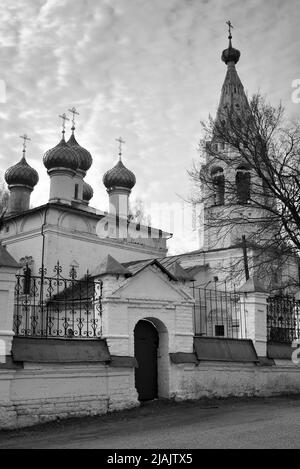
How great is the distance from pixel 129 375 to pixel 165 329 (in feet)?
3.78

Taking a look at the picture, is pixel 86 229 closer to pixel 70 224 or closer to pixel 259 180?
pixel 70 224

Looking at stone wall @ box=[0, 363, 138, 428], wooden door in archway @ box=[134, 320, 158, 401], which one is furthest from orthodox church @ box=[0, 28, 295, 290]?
stone wall @ box=[0, 363, 138, 428]

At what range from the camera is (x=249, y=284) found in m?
11.0

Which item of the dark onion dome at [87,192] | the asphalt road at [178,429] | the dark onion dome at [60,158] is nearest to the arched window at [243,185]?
the asphalt road at [178,429]

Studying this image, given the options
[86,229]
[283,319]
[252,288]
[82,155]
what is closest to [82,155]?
[82,155]

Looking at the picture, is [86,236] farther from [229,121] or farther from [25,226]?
[229,121]

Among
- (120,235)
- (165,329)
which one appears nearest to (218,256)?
(120,235)

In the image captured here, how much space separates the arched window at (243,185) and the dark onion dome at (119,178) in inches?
401

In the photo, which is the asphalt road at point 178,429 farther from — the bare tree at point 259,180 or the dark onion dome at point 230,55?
the dark onion dome at point 230,55

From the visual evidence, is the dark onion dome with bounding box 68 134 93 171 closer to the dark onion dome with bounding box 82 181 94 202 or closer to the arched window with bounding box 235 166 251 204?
the dark onion dome with bounding box 82 181 94 202

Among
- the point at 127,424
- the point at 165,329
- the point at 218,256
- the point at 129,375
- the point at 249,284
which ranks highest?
the point at 218,256

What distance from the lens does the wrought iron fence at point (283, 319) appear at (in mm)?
11570

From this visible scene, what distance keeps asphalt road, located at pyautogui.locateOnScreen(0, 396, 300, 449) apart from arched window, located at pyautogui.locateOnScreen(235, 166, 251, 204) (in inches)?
250

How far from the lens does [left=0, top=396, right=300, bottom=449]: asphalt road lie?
5992 mm
